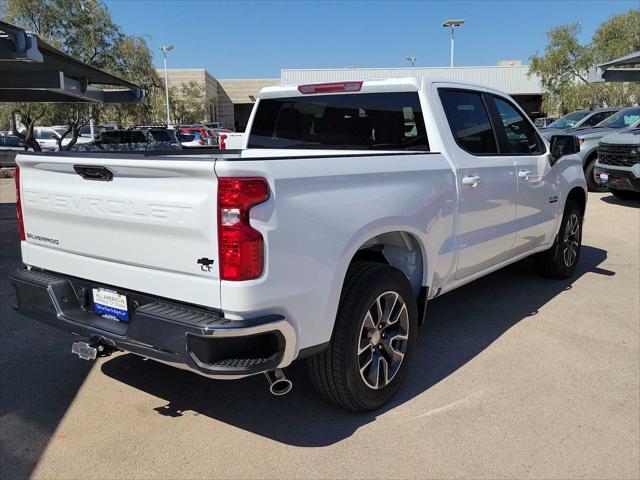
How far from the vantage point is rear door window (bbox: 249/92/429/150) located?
4.09m

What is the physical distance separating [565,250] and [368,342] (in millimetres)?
3713

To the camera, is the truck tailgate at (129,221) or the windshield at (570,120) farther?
the windshield at (570,120)

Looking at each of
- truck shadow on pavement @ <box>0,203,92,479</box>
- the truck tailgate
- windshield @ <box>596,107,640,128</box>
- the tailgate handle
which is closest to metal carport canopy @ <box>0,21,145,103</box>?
truck shadow on pavement @ <box>0,203,92,479</box>

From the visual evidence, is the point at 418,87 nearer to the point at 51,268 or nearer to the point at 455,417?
the point at 455,417

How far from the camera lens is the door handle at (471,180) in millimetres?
3979

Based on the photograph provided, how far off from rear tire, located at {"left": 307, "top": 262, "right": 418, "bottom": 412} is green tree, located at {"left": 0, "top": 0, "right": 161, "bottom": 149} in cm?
1852

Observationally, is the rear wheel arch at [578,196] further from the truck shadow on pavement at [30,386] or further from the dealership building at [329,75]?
the dealership building at [329,75]

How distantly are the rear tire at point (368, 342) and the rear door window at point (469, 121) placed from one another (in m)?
1.36

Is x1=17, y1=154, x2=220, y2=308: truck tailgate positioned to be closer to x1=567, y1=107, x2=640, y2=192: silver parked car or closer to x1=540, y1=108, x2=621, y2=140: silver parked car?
x1=567, y1=107, x2=640, y2=192: silver parked car

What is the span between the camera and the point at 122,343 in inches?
112

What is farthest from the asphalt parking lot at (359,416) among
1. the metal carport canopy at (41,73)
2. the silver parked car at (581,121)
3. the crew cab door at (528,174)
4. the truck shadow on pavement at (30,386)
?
the silver parked car at (581,121)

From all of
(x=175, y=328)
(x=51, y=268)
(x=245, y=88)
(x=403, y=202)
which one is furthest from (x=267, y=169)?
(x=245, y=88)

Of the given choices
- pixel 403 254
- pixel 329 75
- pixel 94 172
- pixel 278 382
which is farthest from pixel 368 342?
pixel 329 75

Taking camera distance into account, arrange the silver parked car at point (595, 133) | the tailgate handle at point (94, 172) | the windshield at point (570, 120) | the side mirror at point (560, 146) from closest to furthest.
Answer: the tailgate handle at point (94, 172) < the side mirror at point (560, 146) < the silver parked car at point (595, 133) < the windshield at point (570, 120)
